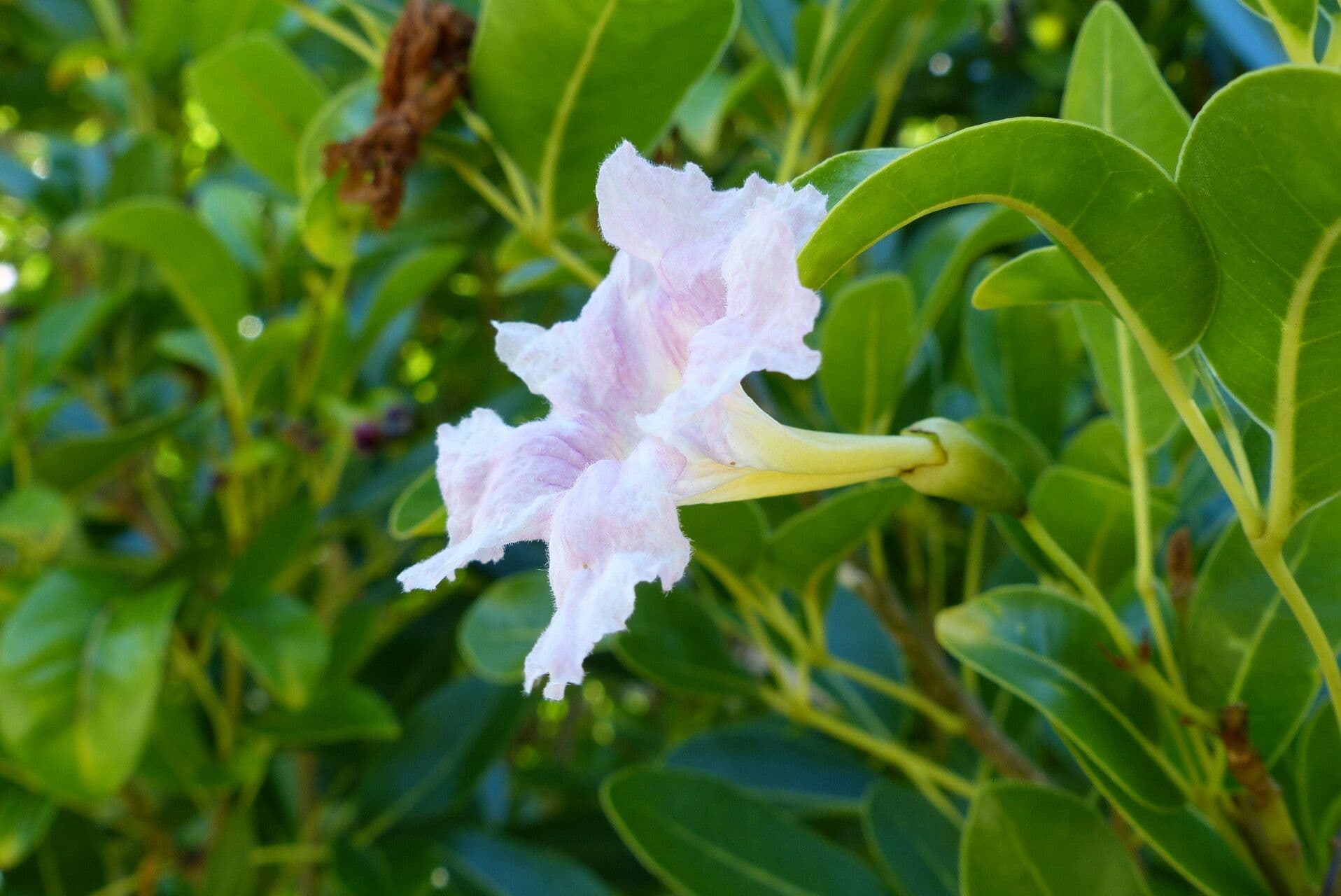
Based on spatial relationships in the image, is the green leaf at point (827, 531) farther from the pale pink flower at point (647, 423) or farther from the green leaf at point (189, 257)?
the green leaf at point (189, 257)

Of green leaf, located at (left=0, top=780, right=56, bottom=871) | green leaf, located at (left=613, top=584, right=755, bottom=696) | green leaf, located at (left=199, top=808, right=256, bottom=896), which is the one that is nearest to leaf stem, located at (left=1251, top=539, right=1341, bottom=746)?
green leaf, located at (left=613, top=584, right=755, bottom=696)

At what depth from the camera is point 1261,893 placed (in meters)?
0.74

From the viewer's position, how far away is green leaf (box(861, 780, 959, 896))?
3.37ft

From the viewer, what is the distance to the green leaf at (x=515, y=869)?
4.71 feet

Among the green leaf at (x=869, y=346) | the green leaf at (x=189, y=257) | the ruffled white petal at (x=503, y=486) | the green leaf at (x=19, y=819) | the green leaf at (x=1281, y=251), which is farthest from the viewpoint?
the green leaf at (x=19, y=819)

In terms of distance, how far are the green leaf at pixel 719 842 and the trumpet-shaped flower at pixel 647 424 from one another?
0.45 m

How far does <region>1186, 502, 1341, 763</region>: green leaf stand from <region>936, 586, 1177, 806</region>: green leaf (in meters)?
0.06

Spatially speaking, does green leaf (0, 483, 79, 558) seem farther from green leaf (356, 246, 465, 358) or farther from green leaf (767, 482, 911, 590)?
green leaf (767, 482, 911, 590)

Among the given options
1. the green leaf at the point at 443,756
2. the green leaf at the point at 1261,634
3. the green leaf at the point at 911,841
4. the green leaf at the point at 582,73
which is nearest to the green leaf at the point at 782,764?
the green leaf at the point at 911,841

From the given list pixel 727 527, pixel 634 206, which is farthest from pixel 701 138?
pixel 634 206

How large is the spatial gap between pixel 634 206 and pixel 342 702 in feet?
3.40

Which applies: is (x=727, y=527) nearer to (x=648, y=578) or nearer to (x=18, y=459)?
(x=648, y=578)

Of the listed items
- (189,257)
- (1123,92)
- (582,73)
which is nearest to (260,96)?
(189,257)

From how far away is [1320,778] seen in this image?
Answer: 0.80m
